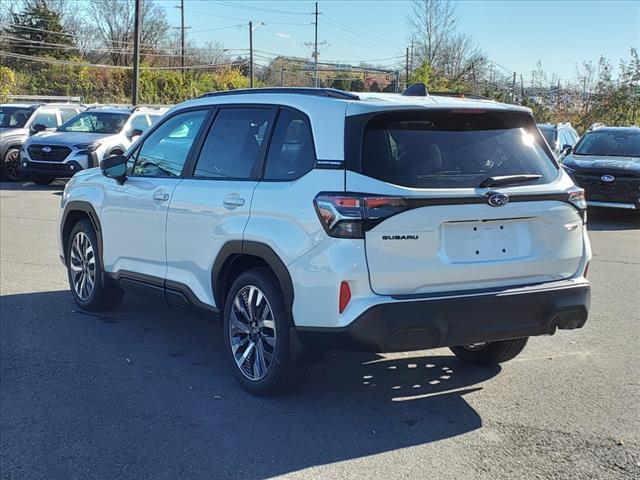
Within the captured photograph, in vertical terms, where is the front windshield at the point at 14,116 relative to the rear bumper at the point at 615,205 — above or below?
above

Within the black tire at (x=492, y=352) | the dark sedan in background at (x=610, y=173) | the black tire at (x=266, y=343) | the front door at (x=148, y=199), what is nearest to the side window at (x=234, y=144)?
the front door at (x=148, y=199)

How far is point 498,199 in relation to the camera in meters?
3.94

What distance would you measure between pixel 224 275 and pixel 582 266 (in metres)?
2.27

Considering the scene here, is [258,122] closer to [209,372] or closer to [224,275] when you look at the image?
[224,275]

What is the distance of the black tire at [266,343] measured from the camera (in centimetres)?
420

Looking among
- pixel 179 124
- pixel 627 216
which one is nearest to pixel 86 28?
pixel 627 216

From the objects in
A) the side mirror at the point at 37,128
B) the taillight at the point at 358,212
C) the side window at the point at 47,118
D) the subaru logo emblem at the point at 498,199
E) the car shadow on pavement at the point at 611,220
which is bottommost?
the car shadow on pavement at the point at 611,220

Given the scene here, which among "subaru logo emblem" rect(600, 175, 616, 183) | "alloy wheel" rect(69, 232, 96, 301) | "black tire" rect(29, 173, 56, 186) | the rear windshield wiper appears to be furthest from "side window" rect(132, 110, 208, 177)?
"black tire" rect(29, 173, 56, 186)

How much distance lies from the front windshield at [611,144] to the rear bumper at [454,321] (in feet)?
35.5

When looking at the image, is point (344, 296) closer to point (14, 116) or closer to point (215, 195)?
point (215, 195)

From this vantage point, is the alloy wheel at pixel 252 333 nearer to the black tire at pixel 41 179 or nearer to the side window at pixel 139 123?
the side window at pixel 139 123

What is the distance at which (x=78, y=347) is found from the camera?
546 cm

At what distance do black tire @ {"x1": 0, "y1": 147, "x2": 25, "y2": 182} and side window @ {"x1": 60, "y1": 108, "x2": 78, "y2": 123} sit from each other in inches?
73.3

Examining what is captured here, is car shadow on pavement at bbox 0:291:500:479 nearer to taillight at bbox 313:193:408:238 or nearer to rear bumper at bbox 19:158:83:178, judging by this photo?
taillight at bbox 313:193:408:238
